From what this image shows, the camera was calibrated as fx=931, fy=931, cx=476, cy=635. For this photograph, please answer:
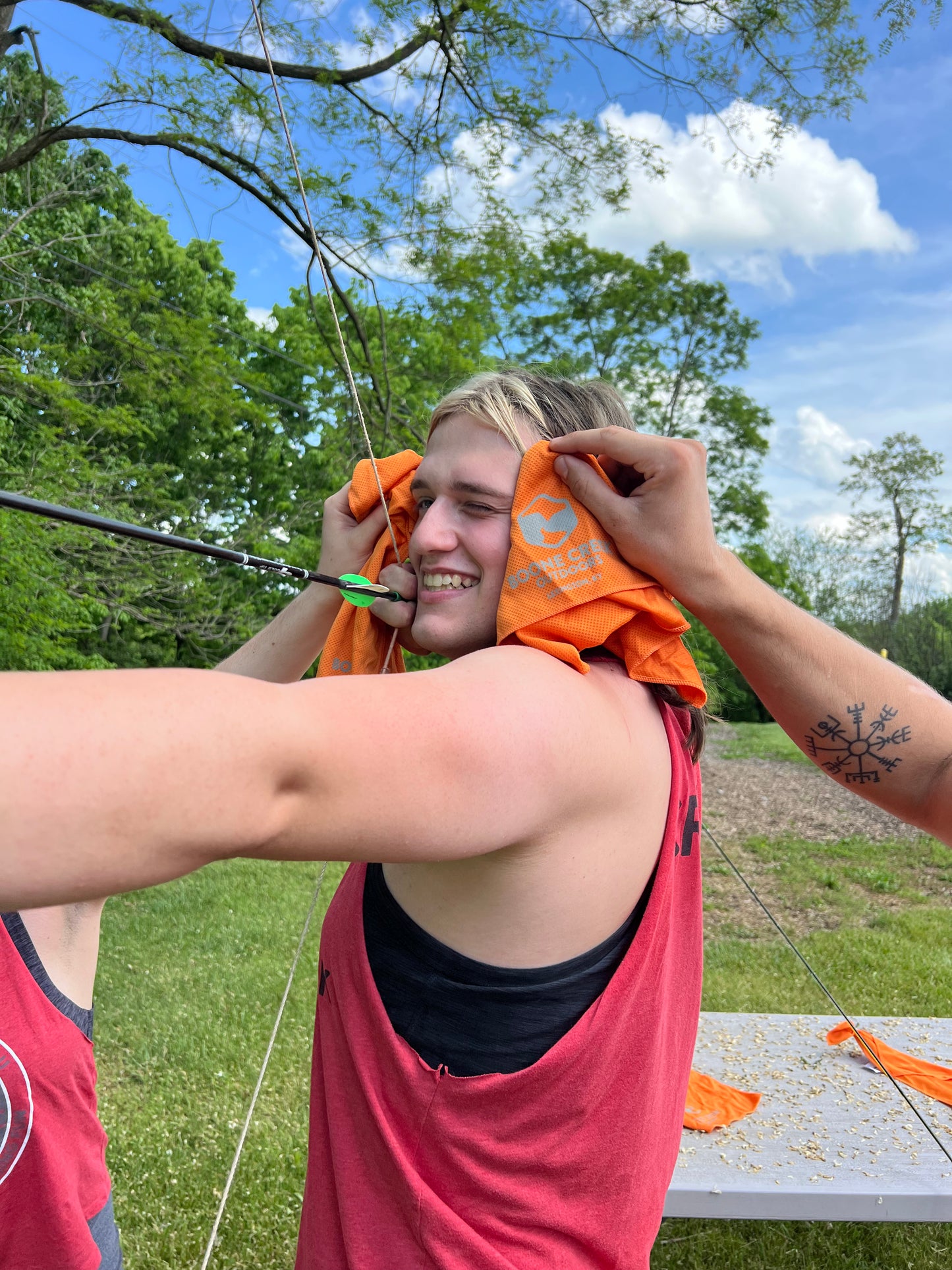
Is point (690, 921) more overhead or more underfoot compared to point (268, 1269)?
more overhead

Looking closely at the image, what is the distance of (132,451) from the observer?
1266 centimetres

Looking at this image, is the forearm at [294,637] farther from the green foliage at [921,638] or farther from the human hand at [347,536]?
the green foliage at [921,638]

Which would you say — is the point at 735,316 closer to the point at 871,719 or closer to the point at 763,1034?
the point at 763,1034

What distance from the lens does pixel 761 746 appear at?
59.9 ft

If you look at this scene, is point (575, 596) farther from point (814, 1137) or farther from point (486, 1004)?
point (814, 1137)

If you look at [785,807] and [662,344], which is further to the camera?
[662,344]

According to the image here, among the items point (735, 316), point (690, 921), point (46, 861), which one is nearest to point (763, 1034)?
point (690, 921)

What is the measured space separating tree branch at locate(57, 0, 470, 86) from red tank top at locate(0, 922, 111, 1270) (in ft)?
21.2

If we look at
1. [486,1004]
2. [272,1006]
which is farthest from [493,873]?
[272,1006]

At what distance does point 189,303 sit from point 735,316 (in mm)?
12908

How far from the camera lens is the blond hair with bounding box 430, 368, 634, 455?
1.62m

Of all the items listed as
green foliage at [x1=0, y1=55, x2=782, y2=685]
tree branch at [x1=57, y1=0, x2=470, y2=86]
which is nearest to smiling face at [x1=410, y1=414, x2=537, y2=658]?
green foliage at [x1=0, y1=55, x2=782, y2=685]

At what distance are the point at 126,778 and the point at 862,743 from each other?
49.8 inches

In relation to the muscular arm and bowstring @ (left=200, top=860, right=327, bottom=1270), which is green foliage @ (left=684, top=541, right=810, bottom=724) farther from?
the muscular arm
